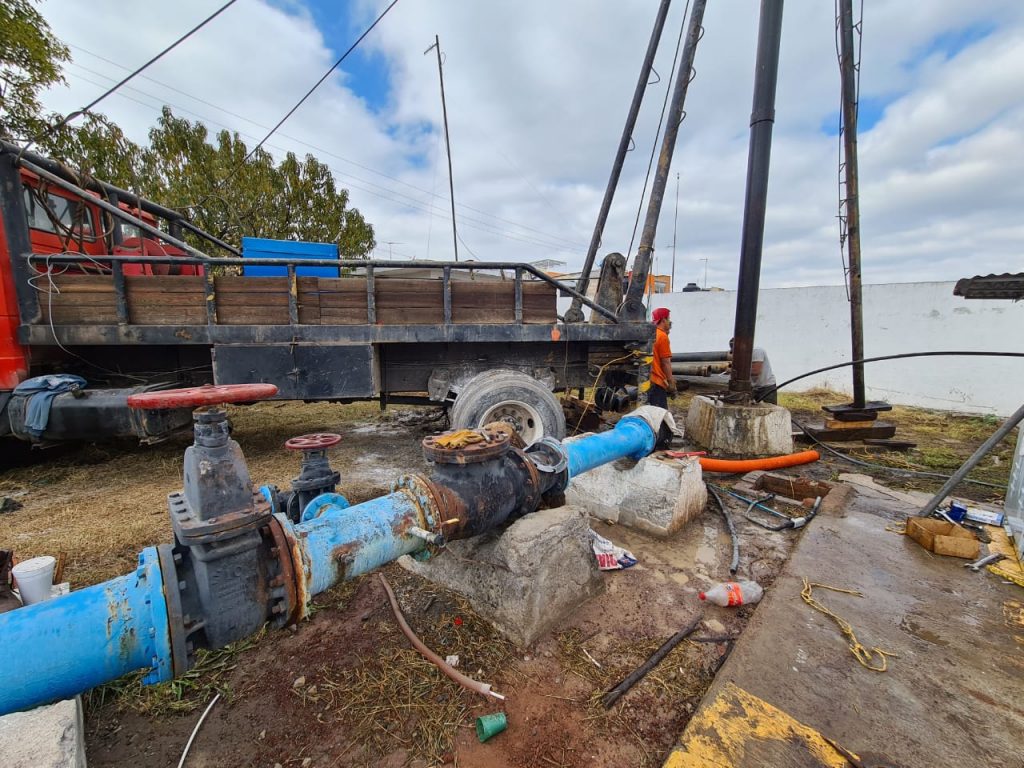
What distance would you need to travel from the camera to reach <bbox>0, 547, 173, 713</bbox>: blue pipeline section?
3.20 feet

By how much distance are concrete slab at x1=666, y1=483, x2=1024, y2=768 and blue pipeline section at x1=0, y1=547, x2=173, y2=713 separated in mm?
1573

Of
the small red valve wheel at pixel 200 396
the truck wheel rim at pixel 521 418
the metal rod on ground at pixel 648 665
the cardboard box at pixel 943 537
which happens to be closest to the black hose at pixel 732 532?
the metal rod on ground at pixel 648 665

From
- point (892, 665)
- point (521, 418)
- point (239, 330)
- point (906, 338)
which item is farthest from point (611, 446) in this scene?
point (906, 338)

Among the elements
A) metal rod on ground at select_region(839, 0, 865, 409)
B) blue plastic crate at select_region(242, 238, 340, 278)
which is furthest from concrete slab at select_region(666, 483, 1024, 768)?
blue plastic crate at select_region(242, 238, 340, 278)

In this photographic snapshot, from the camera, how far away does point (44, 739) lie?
1332 mm

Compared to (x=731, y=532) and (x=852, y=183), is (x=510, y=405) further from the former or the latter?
(x=852, y=183)

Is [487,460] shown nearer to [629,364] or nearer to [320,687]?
[320,687]

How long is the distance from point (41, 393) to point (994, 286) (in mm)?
7257

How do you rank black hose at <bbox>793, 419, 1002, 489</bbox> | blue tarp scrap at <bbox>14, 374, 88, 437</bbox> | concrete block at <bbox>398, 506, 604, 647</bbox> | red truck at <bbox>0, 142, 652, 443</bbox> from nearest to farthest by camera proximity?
1. concrete block at <bbox>398, 506, 604, 647</bbox>
2. blue tarp scrap at <bbox>14, 374, 88, 437</bbox>
3. red truck at <bbox>0, 142, 652, 443</bbox>
4. black hose at <bbox>793, 419, 1002, 489</bbox>

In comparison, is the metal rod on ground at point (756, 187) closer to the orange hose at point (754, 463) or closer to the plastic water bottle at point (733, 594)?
the orange hose at point (754, 463)

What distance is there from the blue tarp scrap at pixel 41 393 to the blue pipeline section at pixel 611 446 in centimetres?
426

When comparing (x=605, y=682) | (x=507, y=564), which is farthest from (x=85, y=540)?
(x=605, y=682)

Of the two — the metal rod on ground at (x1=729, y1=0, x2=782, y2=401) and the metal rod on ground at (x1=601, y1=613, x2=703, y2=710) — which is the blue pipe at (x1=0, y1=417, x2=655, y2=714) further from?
the metal rod on ground at (x1=729, y1=0, x2=782, y2=401)

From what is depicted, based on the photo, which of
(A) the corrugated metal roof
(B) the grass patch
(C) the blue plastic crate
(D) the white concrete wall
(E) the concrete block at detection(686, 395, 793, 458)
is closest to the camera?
(B) the grass patch
